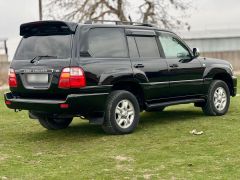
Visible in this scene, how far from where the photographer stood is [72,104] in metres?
7.16

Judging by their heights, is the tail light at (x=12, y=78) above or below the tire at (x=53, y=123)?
above

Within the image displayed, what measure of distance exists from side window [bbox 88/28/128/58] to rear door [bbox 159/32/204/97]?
1.05 meters

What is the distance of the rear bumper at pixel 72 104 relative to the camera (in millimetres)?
7164

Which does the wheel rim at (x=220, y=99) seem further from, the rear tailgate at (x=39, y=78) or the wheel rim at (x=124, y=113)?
the rear tailgate at (x=39, y=78)

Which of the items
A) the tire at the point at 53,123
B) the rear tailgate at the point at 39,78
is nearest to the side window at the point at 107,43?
the rear tailgate at the point at 39,78

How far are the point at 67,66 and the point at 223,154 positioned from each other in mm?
2532

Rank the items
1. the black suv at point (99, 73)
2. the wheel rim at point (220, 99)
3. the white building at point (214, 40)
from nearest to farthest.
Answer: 1. the black suv at point (99, 73)
2. the wheel rim at point (220, 99)
3. the white building at point (214, 40)

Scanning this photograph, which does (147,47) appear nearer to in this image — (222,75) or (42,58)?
(42,58)

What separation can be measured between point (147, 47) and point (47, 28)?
1836 millimetres

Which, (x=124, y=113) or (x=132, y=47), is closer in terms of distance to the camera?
(x=124, y=113)

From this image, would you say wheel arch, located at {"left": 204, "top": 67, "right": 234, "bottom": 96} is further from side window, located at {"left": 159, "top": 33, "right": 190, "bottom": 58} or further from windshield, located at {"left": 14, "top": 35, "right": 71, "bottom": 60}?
windshield, located at {"left": 14, "top": 35, "right": 71, "bottom": 60}

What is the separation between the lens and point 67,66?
282 inches

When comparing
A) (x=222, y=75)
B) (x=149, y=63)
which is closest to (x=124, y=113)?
(x=149, y=63)

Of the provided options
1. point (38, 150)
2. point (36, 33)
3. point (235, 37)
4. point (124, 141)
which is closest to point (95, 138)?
point (124, 141)
